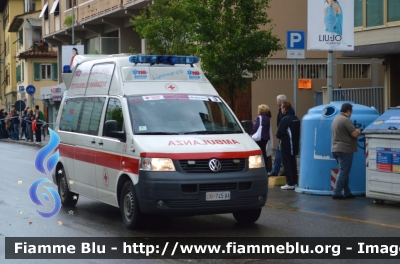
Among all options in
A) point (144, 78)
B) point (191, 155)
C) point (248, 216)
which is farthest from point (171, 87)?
point (248, 216)

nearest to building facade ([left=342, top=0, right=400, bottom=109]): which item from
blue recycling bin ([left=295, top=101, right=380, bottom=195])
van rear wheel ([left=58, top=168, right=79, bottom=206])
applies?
blue recycling bin ([left=295, top=101, right=380, bottom=195])

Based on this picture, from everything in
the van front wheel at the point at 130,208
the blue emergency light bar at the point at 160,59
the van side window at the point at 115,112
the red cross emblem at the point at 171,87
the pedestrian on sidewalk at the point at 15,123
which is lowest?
Answer: the pedestrian on sidewalk at the point at 15,123

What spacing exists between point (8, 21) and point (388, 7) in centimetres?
6411

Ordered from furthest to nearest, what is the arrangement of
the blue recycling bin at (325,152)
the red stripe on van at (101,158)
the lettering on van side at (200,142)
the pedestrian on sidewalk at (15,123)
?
the pedestrian on sidewalk at (15,123), the blue recycling bin at (325,152), the red stripe on van at (101,158), the lettering on van side at (200,142)

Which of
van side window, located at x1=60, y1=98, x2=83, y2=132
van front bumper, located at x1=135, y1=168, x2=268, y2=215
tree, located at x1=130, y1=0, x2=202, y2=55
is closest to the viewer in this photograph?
van front bumper, located at x1=135, y1=168, x2=268, y2=215

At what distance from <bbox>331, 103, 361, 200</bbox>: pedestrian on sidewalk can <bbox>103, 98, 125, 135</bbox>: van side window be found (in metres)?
4.51

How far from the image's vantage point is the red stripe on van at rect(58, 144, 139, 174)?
988 cm

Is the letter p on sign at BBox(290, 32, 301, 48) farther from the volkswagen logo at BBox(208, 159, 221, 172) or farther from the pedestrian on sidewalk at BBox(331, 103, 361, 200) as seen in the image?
the volkswagen logo at BBox(208, 159, 221, 172)

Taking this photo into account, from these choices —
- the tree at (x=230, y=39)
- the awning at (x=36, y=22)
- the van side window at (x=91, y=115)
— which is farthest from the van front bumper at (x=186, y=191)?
the awning at (x=36, y=22)

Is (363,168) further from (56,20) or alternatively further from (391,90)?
(56,20)

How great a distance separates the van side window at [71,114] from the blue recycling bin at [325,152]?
461cm

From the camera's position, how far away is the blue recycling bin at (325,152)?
1385 centimetres

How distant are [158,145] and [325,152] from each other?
5239mm

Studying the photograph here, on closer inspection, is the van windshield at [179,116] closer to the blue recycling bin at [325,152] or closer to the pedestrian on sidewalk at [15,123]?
the blue recycling bin at [325,152]
